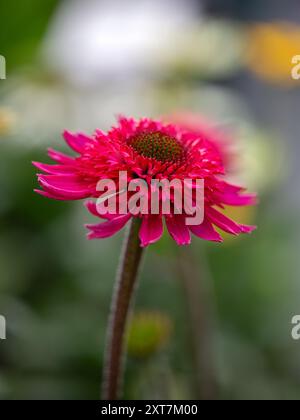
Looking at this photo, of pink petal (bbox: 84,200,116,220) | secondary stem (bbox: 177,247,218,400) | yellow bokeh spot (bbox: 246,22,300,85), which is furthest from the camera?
yellow bokeh spot (bbox: 246,22,300,85)

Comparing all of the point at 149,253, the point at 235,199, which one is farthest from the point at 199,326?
the point at 235,199

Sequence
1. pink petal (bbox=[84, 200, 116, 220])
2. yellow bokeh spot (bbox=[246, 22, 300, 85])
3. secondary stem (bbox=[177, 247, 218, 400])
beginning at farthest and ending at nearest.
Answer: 1. yellow bokeh spot (bbox=[246, 22, 300, 85])
2. secondary stem (bbox=[177, 247, 218, 400])
3. pink petal (bbox=[84, 200, 116, 220])

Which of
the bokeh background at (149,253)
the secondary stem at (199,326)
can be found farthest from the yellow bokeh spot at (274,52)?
the secondary stem at (199,326)

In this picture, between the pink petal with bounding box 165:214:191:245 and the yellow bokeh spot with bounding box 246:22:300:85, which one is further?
the yellow bokeh spot with bounding box 246:22:300:85

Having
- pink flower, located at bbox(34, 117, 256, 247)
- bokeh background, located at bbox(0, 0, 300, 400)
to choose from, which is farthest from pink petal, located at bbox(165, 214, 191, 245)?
bokeh background, located at bbox(0, 0, 300, 400)

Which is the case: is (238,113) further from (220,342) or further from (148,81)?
(220,342)

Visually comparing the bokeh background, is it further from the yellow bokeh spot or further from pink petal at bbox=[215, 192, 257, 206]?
pink petal at bbox=[215, 192, 257, 206]

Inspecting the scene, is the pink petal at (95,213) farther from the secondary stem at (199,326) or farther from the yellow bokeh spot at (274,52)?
the yellow bokeh spot at (274,52)
